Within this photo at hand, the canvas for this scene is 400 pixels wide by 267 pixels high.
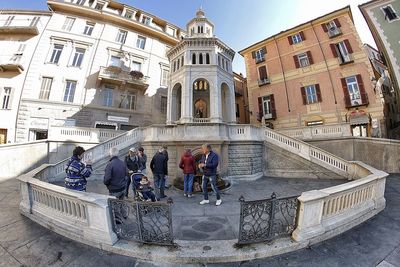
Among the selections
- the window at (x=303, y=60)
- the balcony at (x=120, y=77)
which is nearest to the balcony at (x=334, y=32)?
the window at (x=303, y=60)

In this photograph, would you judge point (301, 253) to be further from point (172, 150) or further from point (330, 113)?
point (330, 113)

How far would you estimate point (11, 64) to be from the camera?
14547 millimetres

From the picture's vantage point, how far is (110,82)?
17.5 meters

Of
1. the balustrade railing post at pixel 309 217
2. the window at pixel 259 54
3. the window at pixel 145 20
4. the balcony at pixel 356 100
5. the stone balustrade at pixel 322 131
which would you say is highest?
the window at pixel 145 20

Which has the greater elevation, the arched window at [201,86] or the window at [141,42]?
the window at [141,42]

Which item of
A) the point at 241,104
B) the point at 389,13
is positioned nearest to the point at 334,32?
the point at 389,13

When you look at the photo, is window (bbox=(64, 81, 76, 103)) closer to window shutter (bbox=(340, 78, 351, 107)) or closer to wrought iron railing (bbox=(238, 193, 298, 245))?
wrought iron railing (bbox=(238, 193, 298, 245))

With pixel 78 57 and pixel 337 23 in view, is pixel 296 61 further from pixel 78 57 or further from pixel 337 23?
pixel 78 57

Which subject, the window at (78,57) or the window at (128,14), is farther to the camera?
the window at (128,14)

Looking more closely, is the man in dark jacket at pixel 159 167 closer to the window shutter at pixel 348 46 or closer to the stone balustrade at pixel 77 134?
the stone balustrade at pixel 77 134

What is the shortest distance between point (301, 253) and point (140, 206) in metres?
2.99

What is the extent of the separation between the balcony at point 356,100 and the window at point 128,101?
20.5 metres

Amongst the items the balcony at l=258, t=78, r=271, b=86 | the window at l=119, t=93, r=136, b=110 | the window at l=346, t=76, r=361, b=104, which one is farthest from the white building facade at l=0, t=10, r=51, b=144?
the window at l=346, t=76, r=361, b=104

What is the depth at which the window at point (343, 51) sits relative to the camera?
617 inches
